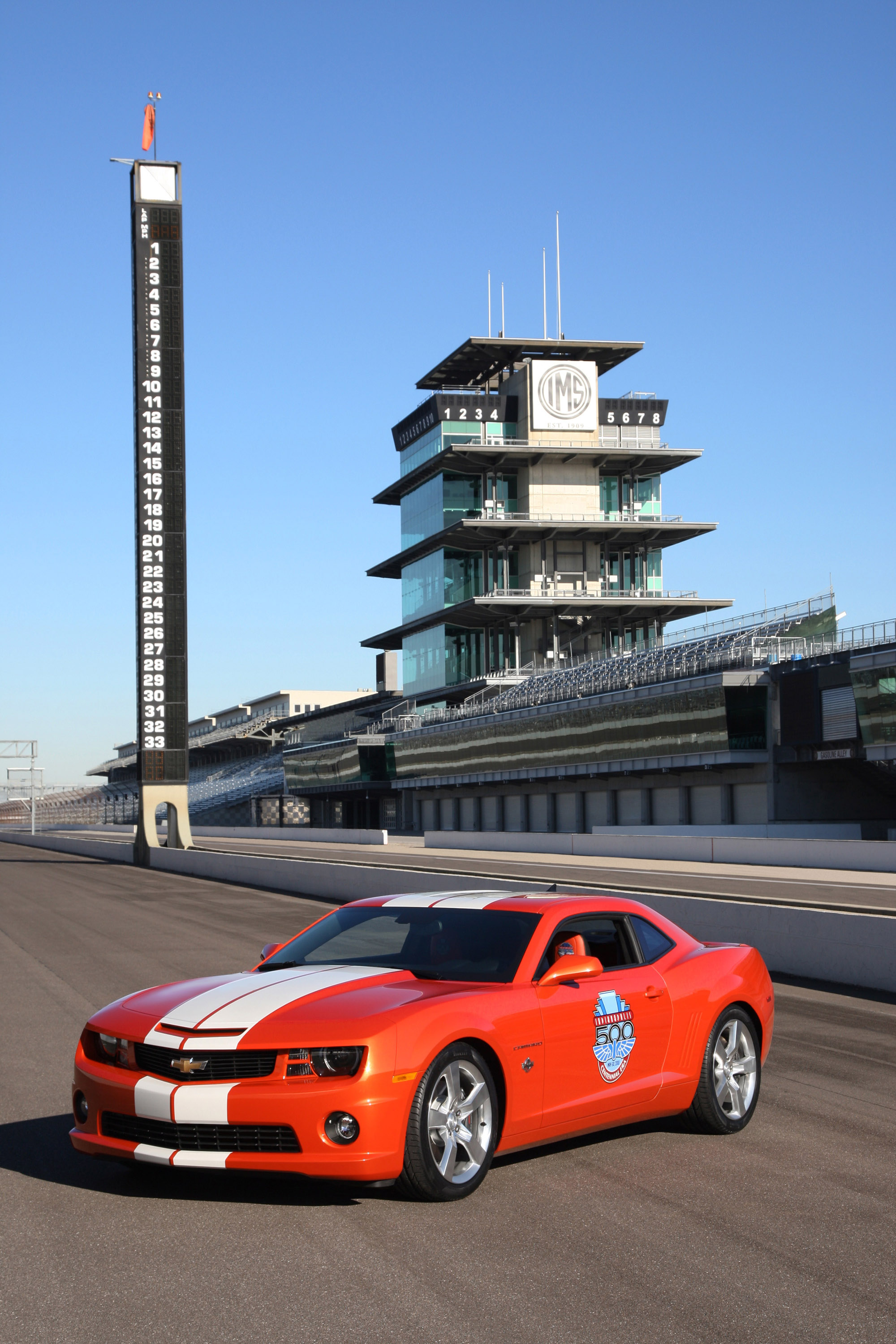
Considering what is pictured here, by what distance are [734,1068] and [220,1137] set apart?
3.19 meters

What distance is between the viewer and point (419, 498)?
103688 millimetres

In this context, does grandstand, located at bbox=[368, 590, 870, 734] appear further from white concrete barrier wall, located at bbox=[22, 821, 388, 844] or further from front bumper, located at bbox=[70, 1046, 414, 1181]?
front bumper, located at bbox=[70, 1046, 414, 1181]

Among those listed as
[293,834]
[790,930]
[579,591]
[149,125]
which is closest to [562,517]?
[579,591]

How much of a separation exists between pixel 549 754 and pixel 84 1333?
68709 mm

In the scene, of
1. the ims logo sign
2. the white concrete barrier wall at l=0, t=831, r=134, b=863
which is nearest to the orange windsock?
the white concrete barrier wall at l=0, t=831, r=134, b=863

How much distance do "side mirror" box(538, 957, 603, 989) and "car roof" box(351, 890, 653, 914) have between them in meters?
0.41

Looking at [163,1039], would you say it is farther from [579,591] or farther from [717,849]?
[579,591]

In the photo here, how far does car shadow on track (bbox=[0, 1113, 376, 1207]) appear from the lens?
589 centimetres

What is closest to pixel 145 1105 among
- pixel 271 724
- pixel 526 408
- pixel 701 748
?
pixel 701 748

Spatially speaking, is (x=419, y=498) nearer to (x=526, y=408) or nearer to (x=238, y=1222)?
(x=526, y=408)

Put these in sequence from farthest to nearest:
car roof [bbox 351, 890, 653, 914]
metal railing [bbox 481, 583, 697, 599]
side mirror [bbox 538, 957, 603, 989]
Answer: metal railing [bbox 481, 583, 697, 599]
car roof [bbox 351, 890, 653, 914]
side mirror [bbox 538, 957, 603, 989]

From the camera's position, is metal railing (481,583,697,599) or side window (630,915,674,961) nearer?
side window (630,915,674,961)

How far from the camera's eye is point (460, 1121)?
591 centimetres

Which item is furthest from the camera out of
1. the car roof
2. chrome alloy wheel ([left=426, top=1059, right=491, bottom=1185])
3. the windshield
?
the car roof
